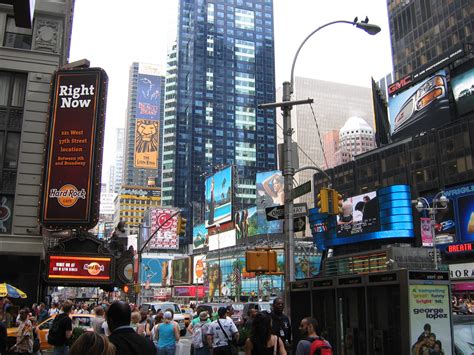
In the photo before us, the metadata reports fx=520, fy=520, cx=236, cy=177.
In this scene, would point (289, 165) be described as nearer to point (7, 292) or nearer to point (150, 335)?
point (150, 335)

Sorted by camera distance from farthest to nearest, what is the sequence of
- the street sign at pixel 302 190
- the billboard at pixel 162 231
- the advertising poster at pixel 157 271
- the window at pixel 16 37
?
the advertising poster at pixel 157 271, the billboard at pixel 162 231, the window at pixel 16 37, the street sign at pixel 302 190

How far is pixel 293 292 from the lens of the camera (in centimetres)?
1420

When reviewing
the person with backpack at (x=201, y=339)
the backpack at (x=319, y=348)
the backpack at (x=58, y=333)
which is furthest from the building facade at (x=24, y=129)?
the backpack at (x=319, y=348)

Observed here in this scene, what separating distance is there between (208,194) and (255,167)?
179 feet

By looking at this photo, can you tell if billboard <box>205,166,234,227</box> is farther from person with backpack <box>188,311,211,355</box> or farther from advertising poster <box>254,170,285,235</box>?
person with backpack <box>188,311,211,355</box>

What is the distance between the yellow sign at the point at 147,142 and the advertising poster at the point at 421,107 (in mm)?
96049

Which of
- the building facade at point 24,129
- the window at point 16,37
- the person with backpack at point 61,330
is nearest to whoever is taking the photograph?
the person with backpack at point 61,330

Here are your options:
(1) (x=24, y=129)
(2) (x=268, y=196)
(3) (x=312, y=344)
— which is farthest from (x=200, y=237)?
(3) (x=312, y=344)

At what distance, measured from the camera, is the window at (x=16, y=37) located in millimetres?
26531

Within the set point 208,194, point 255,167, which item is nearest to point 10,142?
point 208,194

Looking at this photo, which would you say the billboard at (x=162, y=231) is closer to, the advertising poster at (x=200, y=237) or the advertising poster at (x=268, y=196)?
the advertising poster at (x=200, y=237)

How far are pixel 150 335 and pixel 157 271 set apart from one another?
151 m

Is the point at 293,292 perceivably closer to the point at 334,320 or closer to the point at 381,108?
the point at 334,320

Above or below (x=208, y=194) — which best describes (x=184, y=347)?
below
